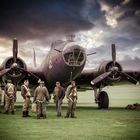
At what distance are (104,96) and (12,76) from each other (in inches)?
248

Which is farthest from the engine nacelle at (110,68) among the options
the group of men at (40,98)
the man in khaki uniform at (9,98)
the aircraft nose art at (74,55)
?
the man in khaki uniform at (9,98)

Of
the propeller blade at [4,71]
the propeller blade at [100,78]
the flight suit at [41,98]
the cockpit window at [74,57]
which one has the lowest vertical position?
the flight suit at [41,98]

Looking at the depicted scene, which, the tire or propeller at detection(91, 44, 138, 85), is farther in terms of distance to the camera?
the tire

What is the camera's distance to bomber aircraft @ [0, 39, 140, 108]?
2192cm

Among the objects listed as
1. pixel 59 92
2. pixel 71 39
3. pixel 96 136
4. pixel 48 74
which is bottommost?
pixel 96 136

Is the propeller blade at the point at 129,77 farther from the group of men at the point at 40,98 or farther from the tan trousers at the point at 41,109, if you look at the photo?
the tan trousers at the point at 41,109

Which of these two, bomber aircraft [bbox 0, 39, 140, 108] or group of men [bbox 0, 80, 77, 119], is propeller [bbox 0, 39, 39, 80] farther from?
group of men [bbox 0, 80, 77, 119]

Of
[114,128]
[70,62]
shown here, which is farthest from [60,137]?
[70,62]

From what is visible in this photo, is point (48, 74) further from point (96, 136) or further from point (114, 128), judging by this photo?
point (96, 136)

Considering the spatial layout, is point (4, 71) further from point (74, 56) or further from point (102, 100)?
point (102, 100)

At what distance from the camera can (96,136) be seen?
33.4ft

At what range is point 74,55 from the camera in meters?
21.7

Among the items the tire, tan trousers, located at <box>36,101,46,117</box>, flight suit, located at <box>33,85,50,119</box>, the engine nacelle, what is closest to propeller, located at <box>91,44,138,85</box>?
the engine nacelle

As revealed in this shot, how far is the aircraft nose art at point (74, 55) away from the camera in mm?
21547
